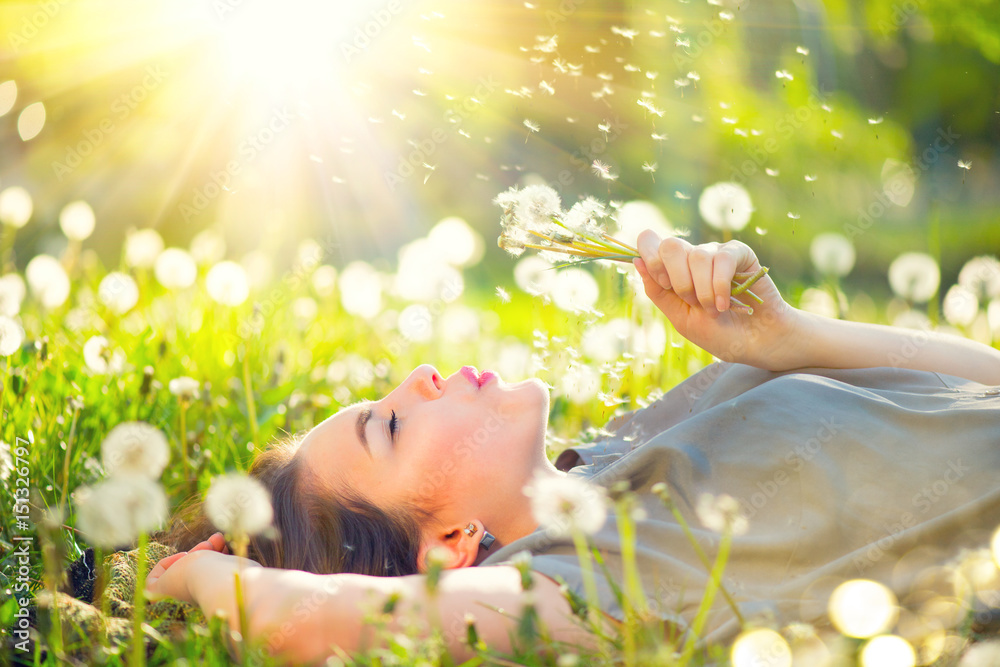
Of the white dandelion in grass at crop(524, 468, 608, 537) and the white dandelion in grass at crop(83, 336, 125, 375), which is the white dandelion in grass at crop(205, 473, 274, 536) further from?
the white dandelion in grass at crop(83, 336, 125, 375)

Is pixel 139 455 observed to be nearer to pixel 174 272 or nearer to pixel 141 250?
pixel 174 272

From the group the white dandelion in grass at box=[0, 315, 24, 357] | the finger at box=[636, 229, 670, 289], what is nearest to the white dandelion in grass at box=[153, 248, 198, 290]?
the white dandelion in grass at box=[0, 315, 24, 357]

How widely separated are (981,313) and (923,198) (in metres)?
3.42

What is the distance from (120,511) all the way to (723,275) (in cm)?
126

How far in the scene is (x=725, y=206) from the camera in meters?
2.63

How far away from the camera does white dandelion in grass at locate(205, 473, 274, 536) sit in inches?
43.9

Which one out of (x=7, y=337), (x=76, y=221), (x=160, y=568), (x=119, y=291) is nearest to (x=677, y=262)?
(x=160, y=568)

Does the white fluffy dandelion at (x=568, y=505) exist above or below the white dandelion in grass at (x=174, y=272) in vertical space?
above

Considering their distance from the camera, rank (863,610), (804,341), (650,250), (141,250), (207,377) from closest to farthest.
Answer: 1. (863,610)
2. (650,250)
3. (804,341)
4. (207,377)
5. (141,250)

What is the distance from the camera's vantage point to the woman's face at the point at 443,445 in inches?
70.8

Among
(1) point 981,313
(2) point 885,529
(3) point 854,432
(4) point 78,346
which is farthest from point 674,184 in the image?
(4) point 78,346

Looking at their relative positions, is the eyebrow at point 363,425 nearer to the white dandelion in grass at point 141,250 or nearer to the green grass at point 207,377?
the green grass at point 207,377

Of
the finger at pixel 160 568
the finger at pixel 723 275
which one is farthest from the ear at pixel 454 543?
the finger at pixel 723 275

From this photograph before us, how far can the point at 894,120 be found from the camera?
18.0ft
